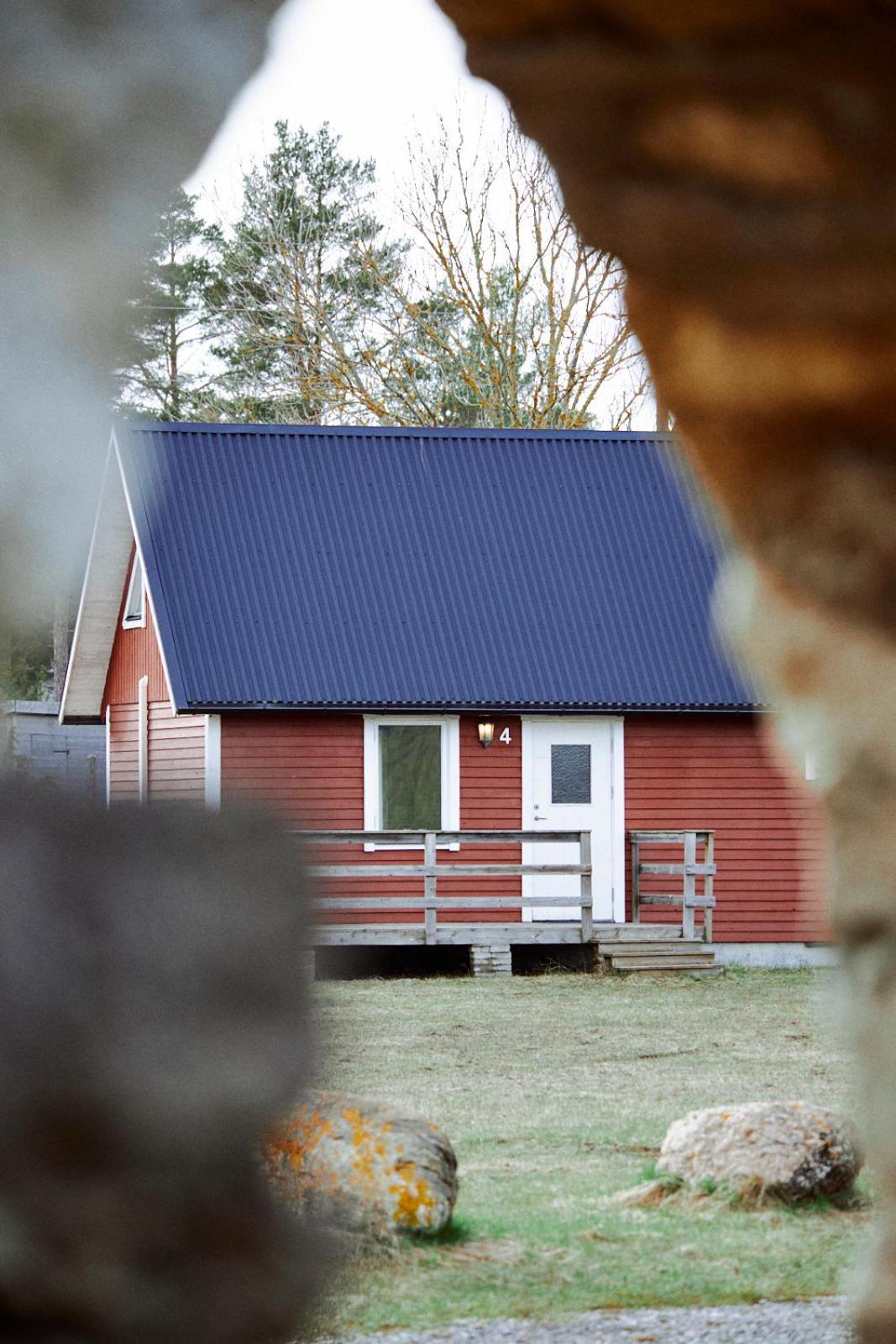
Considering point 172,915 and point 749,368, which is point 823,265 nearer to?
point 749,368

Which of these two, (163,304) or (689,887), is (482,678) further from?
(163,304)

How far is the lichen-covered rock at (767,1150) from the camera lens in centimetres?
742

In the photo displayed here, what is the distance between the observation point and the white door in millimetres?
18531

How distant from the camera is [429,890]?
17.2m

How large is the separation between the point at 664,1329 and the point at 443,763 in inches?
499

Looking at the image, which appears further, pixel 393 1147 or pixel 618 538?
pixel 618 538

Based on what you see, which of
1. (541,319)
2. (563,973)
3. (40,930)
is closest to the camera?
(40,930)

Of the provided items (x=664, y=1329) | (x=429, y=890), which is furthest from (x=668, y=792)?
(x=664, y=1329)

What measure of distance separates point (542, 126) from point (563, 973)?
17545 millimetres

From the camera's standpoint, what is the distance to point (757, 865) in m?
19.0

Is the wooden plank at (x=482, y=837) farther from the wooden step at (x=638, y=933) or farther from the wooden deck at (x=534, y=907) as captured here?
the wooden step at (x=638, y=933)

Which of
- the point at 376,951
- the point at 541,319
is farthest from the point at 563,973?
the point at 541,319

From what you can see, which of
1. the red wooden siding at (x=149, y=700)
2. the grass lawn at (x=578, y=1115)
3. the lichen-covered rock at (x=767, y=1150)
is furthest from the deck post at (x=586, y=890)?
the lichen-covered rock at (x=767, y=1150)

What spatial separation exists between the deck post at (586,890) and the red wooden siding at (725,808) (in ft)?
3.95
